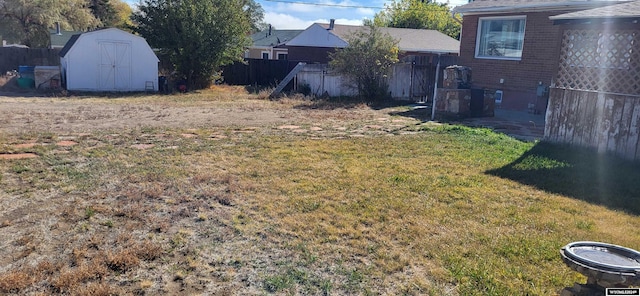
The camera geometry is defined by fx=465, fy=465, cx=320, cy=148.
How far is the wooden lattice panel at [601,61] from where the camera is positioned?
7.19 m

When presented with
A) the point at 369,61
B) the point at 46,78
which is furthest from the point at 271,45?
the point at 369,61

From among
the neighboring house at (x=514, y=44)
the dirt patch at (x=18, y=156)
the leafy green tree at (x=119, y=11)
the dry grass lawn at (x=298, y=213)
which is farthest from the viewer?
the leafy green tree at (x=119, y=11)

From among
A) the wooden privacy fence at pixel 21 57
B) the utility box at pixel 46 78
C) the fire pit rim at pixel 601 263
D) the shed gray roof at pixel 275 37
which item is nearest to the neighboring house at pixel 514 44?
the fire pit rim at pixel 601 263

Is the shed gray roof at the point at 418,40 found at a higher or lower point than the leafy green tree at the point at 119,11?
lower

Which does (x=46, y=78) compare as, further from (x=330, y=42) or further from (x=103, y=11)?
(x=103, y=11)

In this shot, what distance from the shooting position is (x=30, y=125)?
9609 mm

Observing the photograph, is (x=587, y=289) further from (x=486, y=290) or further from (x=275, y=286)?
(x=275, y=286)

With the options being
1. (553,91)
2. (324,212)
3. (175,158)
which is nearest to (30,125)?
(175,158)

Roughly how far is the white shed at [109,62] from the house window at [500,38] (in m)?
13.4

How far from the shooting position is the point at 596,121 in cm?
752

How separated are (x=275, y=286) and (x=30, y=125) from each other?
8.66 meters

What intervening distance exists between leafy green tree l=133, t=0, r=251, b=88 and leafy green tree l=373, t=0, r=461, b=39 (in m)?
23.5

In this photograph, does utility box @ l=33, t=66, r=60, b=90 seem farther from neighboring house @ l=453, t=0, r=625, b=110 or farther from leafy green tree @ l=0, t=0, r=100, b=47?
leafy green tree @ l=0, t=0, r=100, b=47

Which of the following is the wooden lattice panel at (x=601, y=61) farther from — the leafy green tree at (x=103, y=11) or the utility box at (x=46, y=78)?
the leafy green tree at (x=103, y=11)
